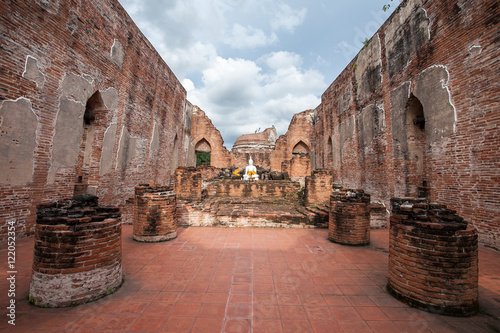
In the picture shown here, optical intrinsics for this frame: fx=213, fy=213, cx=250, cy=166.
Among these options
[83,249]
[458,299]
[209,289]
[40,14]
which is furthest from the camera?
[40,14]

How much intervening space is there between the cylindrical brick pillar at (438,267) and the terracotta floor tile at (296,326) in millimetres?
1297

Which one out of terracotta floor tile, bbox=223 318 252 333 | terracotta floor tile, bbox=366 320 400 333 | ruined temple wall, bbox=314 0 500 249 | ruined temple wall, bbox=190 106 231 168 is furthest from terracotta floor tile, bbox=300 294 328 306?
ruined temple wall, bbox=190 106 231 168

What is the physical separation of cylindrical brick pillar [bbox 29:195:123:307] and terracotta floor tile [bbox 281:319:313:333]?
6.92 feet

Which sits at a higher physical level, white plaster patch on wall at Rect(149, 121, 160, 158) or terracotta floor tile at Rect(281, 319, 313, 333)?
white plaster patch on wall at Rect(149, 121, 160, 158)

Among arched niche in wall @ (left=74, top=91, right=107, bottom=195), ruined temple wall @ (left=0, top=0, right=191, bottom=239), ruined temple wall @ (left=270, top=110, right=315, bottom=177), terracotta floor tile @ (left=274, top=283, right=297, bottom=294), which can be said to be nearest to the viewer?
terracotta floor tile @ (left=274, top=283, right=297, bottom=294)

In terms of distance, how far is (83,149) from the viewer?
705 centimetres

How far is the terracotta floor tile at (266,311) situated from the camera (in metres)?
2.20

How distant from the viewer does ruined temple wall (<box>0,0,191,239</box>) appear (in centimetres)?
445

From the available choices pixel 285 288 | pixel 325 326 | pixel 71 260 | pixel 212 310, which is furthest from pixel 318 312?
pixel 71 260

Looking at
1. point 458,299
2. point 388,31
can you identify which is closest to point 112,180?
point 458,299

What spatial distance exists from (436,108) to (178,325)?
313 inches

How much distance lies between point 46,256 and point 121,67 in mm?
7801

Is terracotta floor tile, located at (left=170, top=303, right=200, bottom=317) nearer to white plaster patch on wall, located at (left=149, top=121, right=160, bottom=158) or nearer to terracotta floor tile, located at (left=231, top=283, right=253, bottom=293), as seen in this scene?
terracotta floor tile, located at (left=231, top=283, right=253, bottom=293)

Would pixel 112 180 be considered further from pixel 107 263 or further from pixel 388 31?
pixel 388 31
